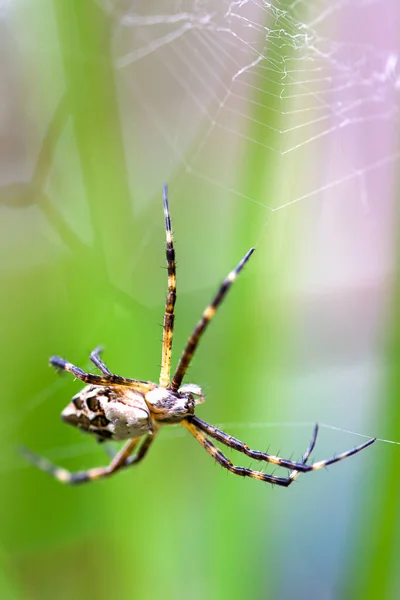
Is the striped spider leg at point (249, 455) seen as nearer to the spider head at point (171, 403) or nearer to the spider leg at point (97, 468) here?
the spider head at point (171, 403)

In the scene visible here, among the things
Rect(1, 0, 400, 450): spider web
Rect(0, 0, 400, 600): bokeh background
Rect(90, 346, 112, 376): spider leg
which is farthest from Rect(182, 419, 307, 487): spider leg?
Rect(1, 0, 400, 450): spider web

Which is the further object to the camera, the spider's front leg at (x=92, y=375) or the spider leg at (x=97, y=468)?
the spider leg at (x=97, y=468)

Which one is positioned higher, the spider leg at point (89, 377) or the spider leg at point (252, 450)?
the spider leg at point (252, 450)

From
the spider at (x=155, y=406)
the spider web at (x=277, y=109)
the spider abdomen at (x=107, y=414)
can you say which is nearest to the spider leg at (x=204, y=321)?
the spider at (x=155, y=406)

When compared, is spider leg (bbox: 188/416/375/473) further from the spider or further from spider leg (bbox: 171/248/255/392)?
spider leg (bbox: 171/248/255/392)

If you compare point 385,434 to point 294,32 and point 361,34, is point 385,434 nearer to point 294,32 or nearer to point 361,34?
point 294,32

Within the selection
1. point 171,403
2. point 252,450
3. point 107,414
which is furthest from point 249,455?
point 107,414
